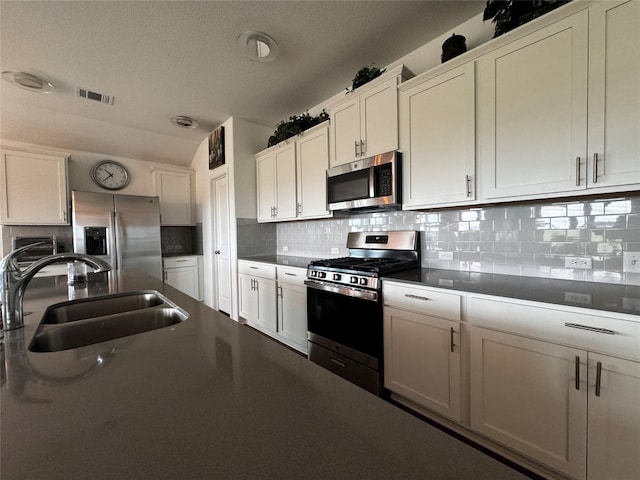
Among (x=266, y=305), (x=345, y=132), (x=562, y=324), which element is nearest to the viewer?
(x=562, y=324)

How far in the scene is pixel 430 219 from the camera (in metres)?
2.17

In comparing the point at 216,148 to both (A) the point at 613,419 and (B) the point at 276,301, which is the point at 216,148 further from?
(A) the point at 613,419

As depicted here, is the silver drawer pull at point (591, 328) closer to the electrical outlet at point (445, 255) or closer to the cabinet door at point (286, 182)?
the electrical outlet at point (445, 255)

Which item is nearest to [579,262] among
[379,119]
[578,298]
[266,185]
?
[578,298]

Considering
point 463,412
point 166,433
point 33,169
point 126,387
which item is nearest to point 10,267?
point 126,387

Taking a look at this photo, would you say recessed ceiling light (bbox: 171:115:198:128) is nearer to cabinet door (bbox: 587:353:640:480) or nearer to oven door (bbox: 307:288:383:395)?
oven door (bbox: 307:288:383:395)

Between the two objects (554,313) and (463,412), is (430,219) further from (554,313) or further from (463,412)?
(463,412)

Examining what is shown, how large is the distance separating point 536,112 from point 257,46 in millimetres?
2058

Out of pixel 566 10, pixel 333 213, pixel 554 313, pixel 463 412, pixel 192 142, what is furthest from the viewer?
pixel 192 142

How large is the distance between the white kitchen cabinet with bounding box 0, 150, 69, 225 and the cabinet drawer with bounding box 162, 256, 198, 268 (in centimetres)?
127

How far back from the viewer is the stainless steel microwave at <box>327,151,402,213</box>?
206 centimetres

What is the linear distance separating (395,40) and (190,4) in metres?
1.53

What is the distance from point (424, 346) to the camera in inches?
63.4

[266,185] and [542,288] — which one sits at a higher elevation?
[266,185]
